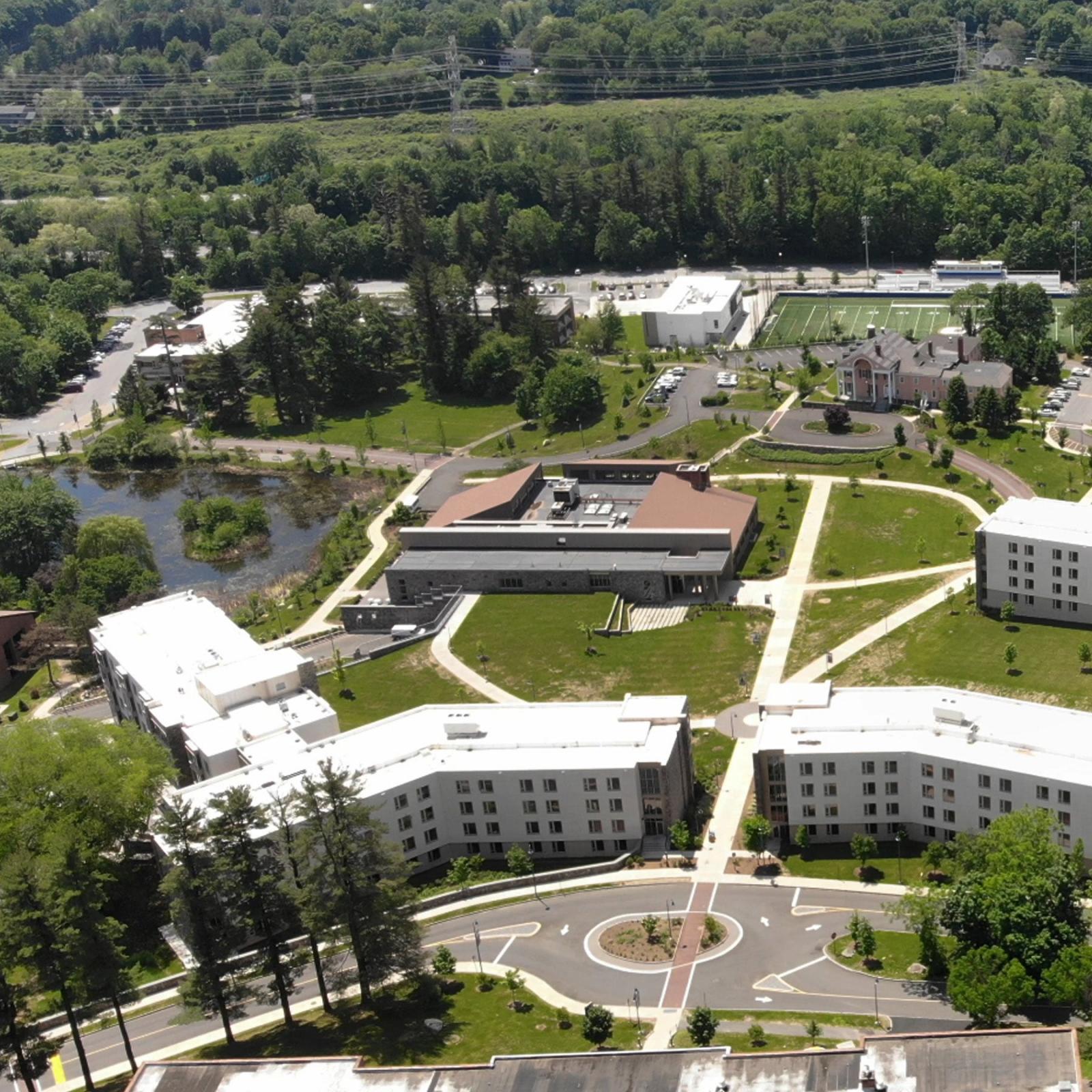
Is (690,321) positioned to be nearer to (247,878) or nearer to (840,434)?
(840,434)

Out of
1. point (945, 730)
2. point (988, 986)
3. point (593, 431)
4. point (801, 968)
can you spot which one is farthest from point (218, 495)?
point (988, 986)

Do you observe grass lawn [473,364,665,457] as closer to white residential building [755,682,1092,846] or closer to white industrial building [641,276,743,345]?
white industrial building [641,276,743,345]

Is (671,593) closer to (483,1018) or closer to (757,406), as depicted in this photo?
(757,406)

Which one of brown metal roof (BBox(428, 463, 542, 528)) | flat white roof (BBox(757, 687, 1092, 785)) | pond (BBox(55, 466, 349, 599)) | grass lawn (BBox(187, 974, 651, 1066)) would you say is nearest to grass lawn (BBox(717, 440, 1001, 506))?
brown metal roof (BBox(428, 463, 542, 528))

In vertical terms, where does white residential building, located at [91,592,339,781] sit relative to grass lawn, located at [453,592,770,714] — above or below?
above

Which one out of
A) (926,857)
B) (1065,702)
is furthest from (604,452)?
(926,857)

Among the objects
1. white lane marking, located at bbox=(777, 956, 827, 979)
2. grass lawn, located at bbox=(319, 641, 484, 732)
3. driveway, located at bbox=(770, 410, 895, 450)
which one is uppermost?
driveway, located at bbox=(770, 410, 895, 450)

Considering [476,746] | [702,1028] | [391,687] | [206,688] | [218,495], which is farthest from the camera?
[218,495]

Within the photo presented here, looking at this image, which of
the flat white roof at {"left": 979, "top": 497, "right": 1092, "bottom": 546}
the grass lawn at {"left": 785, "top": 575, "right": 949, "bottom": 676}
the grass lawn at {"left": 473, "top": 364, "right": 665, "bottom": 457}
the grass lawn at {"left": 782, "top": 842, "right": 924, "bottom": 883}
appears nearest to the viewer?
the grass lawn at {"left": 782, "top": 842, "right": 924, "bottom": 883}
